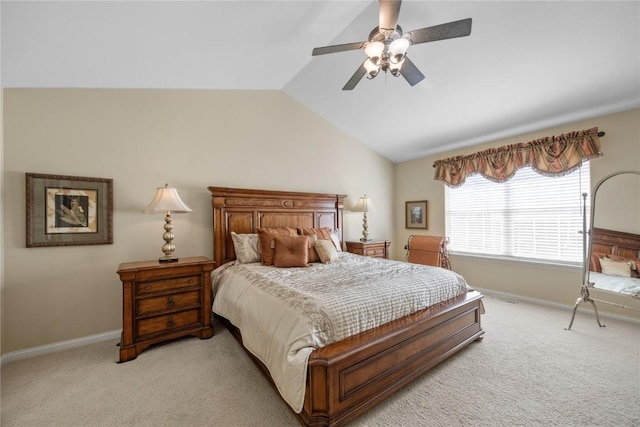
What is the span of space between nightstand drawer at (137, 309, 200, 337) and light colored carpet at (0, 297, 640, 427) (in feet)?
0.62

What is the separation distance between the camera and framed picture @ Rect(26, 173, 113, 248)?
2.34 meters

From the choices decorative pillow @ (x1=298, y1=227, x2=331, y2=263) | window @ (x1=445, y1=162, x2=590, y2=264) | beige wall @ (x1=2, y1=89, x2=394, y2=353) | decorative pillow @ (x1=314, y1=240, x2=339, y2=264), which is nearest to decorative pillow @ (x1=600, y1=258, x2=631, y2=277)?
window @ (x1=445, y1=162, x2=590, y2=264)

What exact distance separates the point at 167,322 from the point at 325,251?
1.76 metres

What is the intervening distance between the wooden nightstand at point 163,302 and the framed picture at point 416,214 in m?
3.89

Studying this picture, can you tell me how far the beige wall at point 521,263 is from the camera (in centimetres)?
293

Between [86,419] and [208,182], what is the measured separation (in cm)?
238

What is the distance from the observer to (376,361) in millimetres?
1639

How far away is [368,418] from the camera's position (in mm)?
1581

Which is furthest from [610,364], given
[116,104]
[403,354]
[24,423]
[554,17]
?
[116,104]

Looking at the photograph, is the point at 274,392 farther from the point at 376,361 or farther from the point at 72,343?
the point at 72,343

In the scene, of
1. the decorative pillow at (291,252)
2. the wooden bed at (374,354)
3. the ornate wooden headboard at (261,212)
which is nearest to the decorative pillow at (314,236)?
the decorative pillow at (291,252)

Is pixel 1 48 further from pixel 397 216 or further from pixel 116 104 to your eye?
pixel 397 216

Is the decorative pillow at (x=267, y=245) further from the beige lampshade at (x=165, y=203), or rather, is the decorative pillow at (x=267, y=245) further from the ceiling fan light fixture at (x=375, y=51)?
the ceiling fan light fixture at (x=375, y=51)

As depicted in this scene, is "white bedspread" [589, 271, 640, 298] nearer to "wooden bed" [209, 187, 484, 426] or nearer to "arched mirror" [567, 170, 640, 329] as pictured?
"arched mirror" [567, 170, 640, 329]
